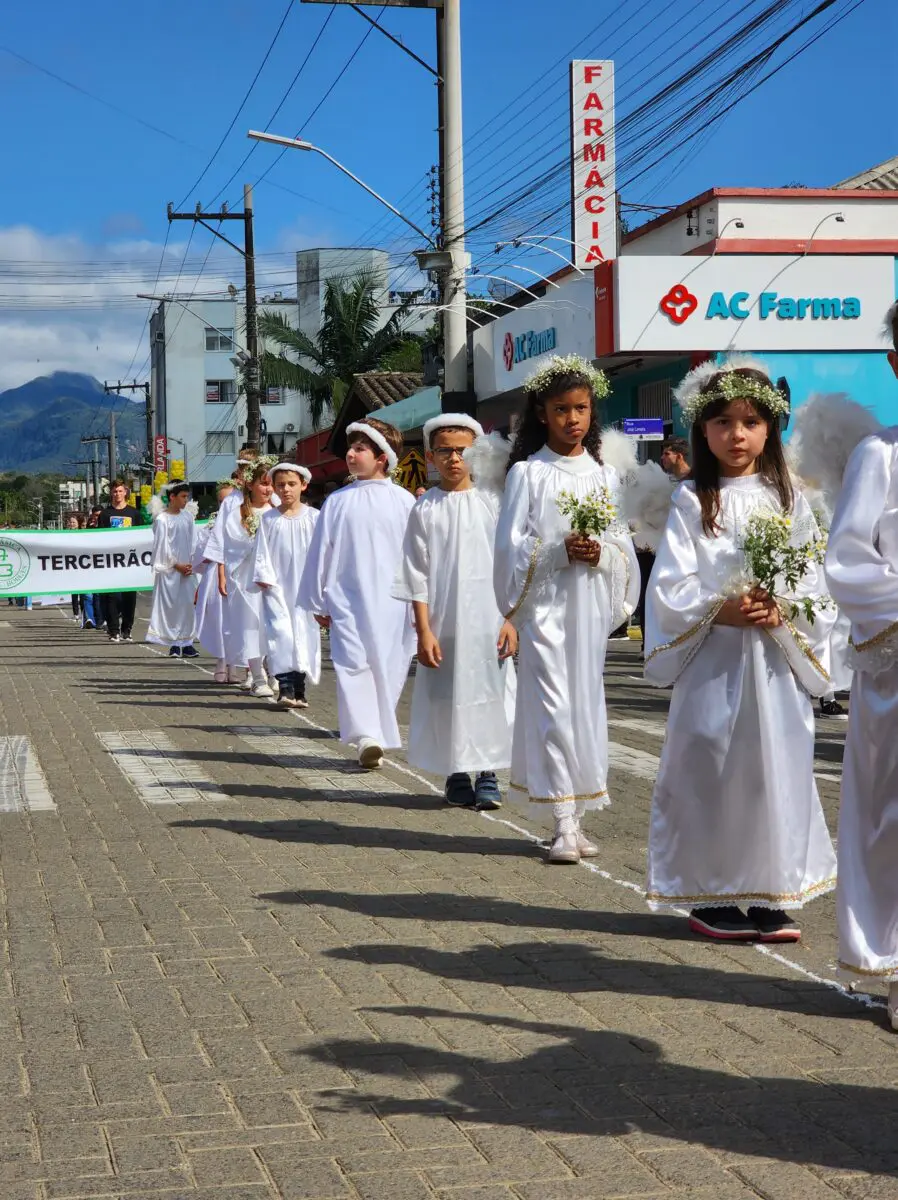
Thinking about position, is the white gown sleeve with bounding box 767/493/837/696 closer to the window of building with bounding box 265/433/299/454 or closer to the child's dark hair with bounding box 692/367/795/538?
the child's dark hair with bounding box 692/367/795/538

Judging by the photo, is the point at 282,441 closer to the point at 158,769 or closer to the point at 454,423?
the point at 158,769

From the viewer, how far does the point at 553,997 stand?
5293mm

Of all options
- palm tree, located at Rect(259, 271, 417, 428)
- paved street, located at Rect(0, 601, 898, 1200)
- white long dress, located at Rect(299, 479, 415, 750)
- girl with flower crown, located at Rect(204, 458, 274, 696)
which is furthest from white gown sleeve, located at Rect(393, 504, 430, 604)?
palm tree, located at Rect(259, 271, 417, 428)

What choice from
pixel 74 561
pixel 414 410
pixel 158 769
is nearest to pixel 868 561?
pixel 158 769

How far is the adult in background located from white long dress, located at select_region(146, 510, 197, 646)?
14.6 ft

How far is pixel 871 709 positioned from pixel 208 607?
15261 millimetres

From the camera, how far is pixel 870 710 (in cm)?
470

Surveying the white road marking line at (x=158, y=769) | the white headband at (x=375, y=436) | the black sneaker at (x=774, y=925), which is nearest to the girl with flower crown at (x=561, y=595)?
the black sneaker at (x=774, y=925)

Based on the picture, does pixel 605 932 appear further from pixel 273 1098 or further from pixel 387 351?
pixel 387 351

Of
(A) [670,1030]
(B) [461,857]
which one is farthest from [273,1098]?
(B) [461,857]

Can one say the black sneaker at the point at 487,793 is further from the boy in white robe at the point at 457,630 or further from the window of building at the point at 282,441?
the window of building at the point at 282,441

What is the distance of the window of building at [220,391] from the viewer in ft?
377

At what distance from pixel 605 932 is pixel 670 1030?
50.2 inches

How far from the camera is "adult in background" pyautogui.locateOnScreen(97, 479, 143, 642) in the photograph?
2758 cm
